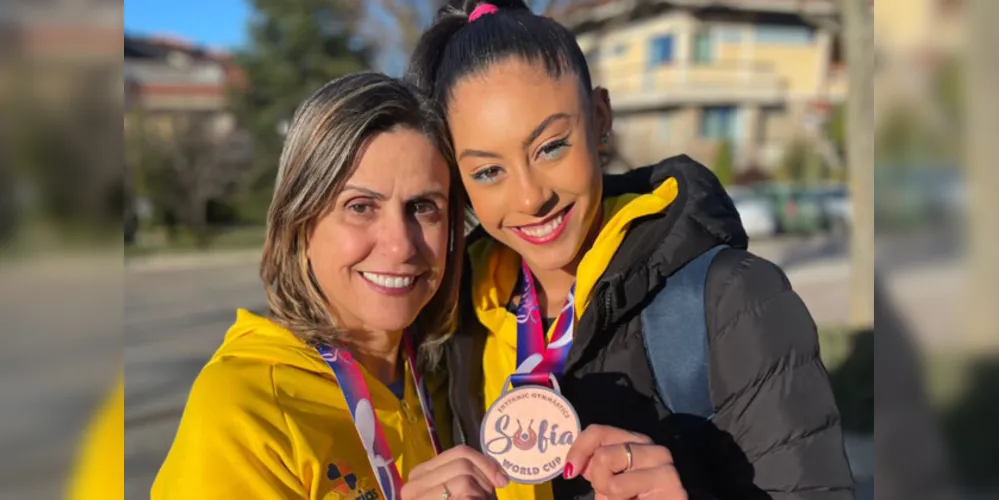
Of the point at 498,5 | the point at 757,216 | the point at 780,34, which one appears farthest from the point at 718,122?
the point at 498,5

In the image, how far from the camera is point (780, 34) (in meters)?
36.8

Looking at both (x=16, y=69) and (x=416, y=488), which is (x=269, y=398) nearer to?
(x=416, y=488)

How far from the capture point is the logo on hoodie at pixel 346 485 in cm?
188

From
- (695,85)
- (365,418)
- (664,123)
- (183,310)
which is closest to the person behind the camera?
(365,418)

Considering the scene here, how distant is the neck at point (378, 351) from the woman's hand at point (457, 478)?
670mm

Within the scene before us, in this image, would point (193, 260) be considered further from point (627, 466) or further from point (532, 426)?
point (627, 466)

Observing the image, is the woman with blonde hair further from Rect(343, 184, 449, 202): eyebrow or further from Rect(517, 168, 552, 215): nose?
Rect(517, 168, 552, 215): nose

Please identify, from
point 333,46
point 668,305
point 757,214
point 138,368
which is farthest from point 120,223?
point 333,46

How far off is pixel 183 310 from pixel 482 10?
12.9 meters

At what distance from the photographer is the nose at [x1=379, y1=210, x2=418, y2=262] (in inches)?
82.4

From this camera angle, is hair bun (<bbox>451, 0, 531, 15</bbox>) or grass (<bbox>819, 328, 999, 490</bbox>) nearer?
grass (<bbox>819, 328, 999, 490</bbox>)

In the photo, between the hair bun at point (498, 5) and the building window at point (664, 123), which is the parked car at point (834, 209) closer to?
the building window at point (664, 123)

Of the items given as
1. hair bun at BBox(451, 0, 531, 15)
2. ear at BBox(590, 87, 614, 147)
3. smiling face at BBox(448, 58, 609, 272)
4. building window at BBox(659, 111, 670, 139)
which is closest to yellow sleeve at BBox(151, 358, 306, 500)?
smiling face at BBox(448, 58, 609, 272)

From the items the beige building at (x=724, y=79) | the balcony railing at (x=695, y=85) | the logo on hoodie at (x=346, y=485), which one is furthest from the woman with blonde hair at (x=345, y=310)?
the balcony railing at (x=695, y=85)
